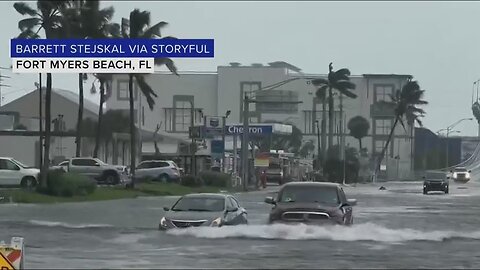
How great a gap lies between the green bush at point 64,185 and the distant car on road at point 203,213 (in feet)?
65.2

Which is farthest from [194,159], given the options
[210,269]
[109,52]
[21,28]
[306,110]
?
[306,110]

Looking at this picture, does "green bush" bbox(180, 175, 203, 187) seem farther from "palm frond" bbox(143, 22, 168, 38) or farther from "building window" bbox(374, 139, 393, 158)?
"building window" bbox(374, 139, 393, 158)

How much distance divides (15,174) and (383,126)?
115628 millimetres

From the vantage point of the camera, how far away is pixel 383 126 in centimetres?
15700

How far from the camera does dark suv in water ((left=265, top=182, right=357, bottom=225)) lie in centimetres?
2320

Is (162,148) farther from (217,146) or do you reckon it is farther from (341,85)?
(341,85)

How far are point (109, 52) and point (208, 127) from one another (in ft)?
187

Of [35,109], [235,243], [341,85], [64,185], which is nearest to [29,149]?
[64,185]

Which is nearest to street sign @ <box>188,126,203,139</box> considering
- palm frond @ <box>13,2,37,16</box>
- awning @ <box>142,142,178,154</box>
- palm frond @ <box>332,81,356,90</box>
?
awning @ <box>142,142,178,154</box>

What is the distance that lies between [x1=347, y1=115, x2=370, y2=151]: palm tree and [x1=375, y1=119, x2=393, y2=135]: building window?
6.47 m

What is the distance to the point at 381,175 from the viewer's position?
145m

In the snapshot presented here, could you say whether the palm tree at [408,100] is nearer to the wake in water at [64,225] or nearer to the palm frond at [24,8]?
the palm frond at [24,8]

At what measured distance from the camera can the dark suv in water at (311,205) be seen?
76.1ft

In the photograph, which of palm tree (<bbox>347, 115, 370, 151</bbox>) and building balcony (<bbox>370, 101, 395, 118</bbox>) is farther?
building balcony (<bbox>370, 101, 395, 118</bbox>)
